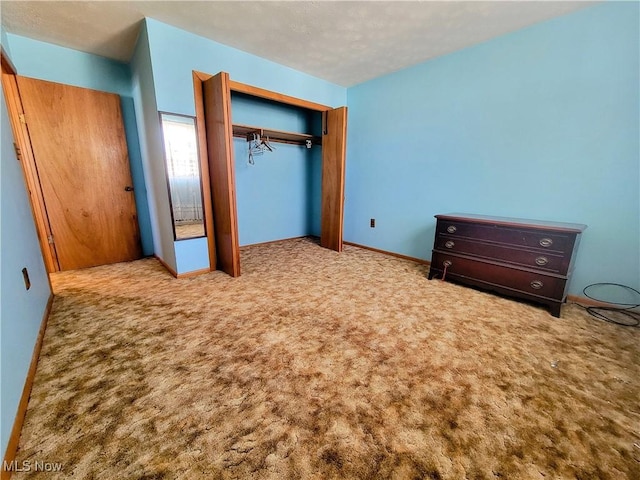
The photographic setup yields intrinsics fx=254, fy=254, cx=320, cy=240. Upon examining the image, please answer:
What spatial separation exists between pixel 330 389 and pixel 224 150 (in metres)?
2.23

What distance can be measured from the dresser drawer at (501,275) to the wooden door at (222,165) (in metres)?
2.18

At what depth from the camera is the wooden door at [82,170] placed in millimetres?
2648

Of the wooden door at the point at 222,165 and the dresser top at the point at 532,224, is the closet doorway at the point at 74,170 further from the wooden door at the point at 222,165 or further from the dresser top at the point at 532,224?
the dresser top at the point at 532,224

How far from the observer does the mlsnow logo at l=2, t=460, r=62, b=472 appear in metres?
0.95

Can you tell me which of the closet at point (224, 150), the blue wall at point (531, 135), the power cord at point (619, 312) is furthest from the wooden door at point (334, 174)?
the power cord at point (619, 312)

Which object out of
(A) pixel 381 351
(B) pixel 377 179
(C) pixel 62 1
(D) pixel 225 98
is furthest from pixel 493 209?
(C) pixel 62 1

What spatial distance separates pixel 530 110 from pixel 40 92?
4.81 metres

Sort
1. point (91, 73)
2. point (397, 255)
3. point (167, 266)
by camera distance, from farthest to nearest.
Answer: point (397, 255)
point (167, 266)
point (91, 73)

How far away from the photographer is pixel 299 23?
2.25m

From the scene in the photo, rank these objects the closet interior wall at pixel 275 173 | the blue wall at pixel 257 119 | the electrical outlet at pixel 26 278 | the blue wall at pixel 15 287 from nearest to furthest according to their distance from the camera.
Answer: the blue wall at pixel 15 287
the electrical outlet at pixel 26 278
the blue wall at pixel 257 119
the closet interior wall at pixel 275 173

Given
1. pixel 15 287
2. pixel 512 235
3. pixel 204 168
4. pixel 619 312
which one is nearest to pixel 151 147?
pixel 204 168

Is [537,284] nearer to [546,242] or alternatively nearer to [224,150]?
[546,242]

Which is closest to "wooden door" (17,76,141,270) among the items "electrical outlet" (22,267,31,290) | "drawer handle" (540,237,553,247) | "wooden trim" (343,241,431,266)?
"electrical outlet" (22,267,31,290)

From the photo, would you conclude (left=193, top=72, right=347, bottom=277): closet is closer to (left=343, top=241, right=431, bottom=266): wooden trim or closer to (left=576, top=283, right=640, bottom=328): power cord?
(left=343, top=241, right=431, bottom=266): wooden trim
